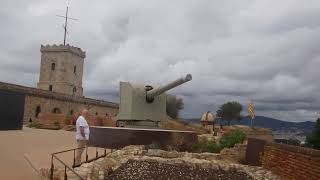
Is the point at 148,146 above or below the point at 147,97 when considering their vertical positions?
below

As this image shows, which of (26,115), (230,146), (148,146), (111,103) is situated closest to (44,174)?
(148,146)

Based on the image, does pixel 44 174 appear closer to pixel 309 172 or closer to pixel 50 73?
pixel 309 172

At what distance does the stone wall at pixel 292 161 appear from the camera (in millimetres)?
9062

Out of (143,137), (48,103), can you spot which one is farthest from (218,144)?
(48,103)

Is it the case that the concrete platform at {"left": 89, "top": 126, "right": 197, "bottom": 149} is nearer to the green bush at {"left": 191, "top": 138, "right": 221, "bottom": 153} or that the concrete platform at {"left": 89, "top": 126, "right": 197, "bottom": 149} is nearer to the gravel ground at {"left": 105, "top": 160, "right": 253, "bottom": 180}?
the green bush at {"left": 191, "top": 138, "right": 221, "bottom": 153}

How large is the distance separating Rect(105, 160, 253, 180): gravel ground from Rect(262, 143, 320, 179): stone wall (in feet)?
2.52

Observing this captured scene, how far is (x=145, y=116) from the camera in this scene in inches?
619

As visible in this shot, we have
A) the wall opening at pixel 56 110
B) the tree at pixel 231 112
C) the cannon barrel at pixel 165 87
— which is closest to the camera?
the cannon barrel at pixel 165 87

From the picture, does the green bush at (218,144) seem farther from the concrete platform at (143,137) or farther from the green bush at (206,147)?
the concrete platform at (143,137)

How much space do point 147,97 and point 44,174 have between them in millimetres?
6345

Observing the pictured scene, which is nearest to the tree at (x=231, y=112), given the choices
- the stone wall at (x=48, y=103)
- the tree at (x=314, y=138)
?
the stone wall at (x=48, y=103)

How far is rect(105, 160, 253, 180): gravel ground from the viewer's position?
31.9ft

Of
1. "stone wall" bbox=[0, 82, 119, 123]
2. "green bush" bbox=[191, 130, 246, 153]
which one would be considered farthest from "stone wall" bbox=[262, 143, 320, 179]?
Result: "stone wall" bbox=[0, 82, 119, 123]

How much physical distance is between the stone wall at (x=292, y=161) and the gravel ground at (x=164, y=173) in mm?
768
